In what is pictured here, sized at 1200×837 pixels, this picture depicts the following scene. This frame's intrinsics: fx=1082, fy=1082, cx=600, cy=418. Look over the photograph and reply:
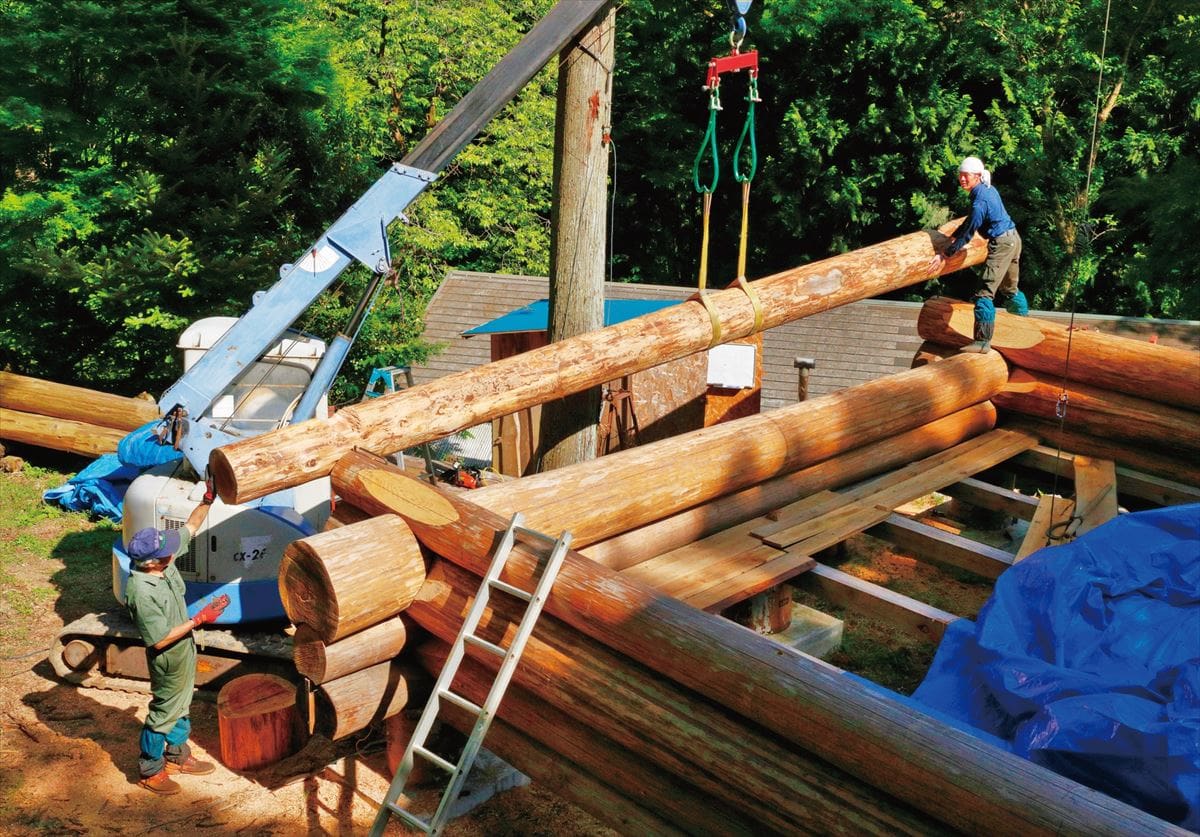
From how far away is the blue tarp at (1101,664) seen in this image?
3.98 m

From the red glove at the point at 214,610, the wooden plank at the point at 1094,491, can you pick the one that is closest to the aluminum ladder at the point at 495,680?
the red glove at the point at 214,610

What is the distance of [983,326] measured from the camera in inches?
342

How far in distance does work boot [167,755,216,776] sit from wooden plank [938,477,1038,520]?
16.9 ft

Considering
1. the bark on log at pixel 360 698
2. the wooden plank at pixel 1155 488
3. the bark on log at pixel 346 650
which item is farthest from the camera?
the wooden plank at pixel 1155 488

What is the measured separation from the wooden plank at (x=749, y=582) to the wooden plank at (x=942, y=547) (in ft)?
3.36

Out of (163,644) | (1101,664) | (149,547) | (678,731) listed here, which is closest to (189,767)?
(163,644)

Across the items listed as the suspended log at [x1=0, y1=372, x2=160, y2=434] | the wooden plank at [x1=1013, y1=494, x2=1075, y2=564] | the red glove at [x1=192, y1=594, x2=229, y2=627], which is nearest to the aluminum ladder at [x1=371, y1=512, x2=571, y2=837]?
the red glove at [x1=192, y1=594, x2=229, y2=627]

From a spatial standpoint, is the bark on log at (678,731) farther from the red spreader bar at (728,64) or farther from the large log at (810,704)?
the red spreader bar at (728,64)

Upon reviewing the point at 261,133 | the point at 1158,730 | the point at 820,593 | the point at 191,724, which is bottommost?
the point at 191,724

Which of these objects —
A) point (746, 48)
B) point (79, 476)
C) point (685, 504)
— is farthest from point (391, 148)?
point (685, 504)

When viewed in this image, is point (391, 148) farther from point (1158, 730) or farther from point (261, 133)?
point (1158, 730)

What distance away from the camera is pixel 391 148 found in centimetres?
2284

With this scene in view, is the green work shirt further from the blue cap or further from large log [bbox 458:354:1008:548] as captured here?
large log [bbox 458:354:1008:548]

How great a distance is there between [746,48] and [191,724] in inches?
848
